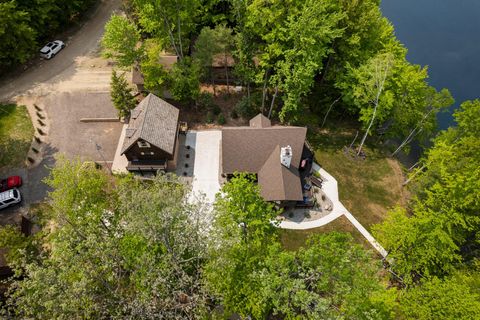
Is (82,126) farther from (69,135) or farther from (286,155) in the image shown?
(286,155)

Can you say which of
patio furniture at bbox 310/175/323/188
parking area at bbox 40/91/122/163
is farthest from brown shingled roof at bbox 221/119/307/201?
parking area at bbox 40/91/122/163

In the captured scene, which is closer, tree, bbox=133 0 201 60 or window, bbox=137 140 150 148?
window, bbox=137 140 150 148

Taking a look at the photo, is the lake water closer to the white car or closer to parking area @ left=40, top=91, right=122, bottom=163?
parking area @ left=40, top=91, right=122, bottom=163

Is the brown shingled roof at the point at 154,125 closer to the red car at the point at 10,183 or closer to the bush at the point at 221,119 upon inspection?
the bush at the point at 221,119

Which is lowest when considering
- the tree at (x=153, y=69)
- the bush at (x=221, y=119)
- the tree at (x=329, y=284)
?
the bush at (x=221, y=119)

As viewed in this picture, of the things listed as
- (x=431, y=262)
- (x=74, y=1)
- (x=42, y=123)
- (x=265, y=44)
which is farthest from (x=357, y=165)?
(x=74, y=1)

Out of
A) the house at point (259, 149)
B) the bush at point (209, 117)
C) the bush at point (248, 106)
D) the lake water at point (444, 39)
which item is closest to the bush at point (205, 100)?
the bush at point (209, 117)
